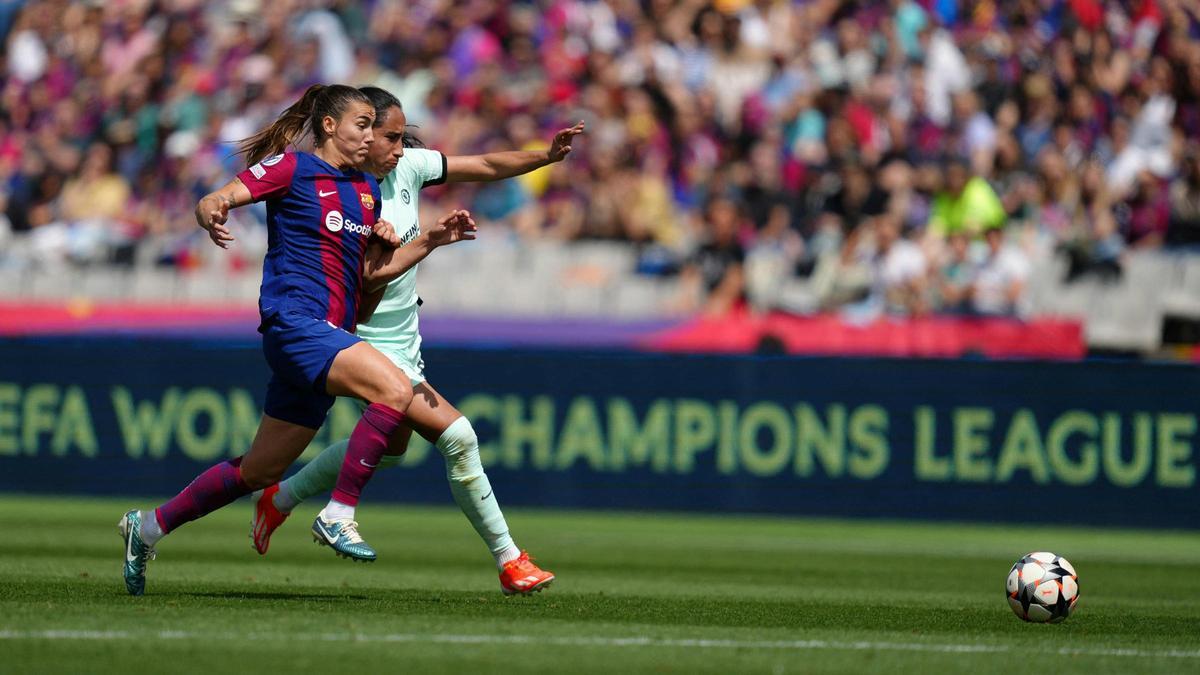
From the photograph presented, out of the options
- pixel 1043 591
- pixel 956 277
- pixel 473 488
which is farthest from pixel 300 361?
pixel 956 277

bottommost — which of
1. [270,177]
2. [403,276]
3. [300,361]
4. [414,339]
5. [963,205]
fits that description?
[300,361]

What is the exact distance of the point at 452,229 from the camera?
25.1 feet

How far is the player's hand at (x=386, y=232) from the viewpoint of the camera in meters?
7.66

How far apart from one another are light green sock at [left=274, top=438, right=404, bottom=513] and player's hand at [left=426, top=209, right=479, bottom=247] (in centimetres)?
104

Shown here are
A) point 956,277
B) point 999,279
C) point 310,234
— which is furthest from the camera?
point 956,277

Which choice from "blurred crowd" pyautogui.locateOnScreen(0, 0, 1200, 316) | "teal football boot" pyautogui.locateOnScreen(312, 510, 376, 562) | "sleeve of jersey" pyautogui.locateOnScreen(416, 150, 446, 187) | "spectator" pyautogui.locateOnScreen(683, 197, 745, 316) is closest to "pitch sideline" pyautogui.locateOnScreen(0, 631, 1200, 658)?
"teal football boot" pyautogui.locateOnScreen(312, 510, 376, 562)

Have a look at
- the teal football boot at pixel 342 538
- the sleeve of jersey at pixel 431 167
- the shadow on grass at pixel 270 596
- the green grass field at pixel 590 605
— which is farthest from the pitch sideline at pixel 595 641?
the sleeve of jersey at pixel 431 167

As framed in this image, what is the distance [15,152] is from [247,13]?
3.20 metres

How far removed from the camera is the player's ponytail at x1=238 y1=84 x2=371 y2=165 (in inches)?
304

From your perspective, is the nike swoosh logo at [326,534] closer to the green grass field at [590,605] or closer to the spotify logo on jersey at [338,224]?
the green grass field at [590,605]

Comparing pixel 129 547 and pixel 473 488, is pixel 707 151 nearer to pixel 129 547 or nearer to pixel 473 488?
pixel 473 488

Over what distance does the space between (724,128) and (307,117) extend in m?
11.2

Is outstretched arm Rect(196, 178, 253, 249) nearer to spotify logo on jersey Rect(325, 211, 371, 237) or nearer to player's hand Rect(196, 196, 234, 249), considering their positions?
player's hand Rect(196, 196, 234, 249)

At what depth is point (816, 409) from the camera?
1534 cm
